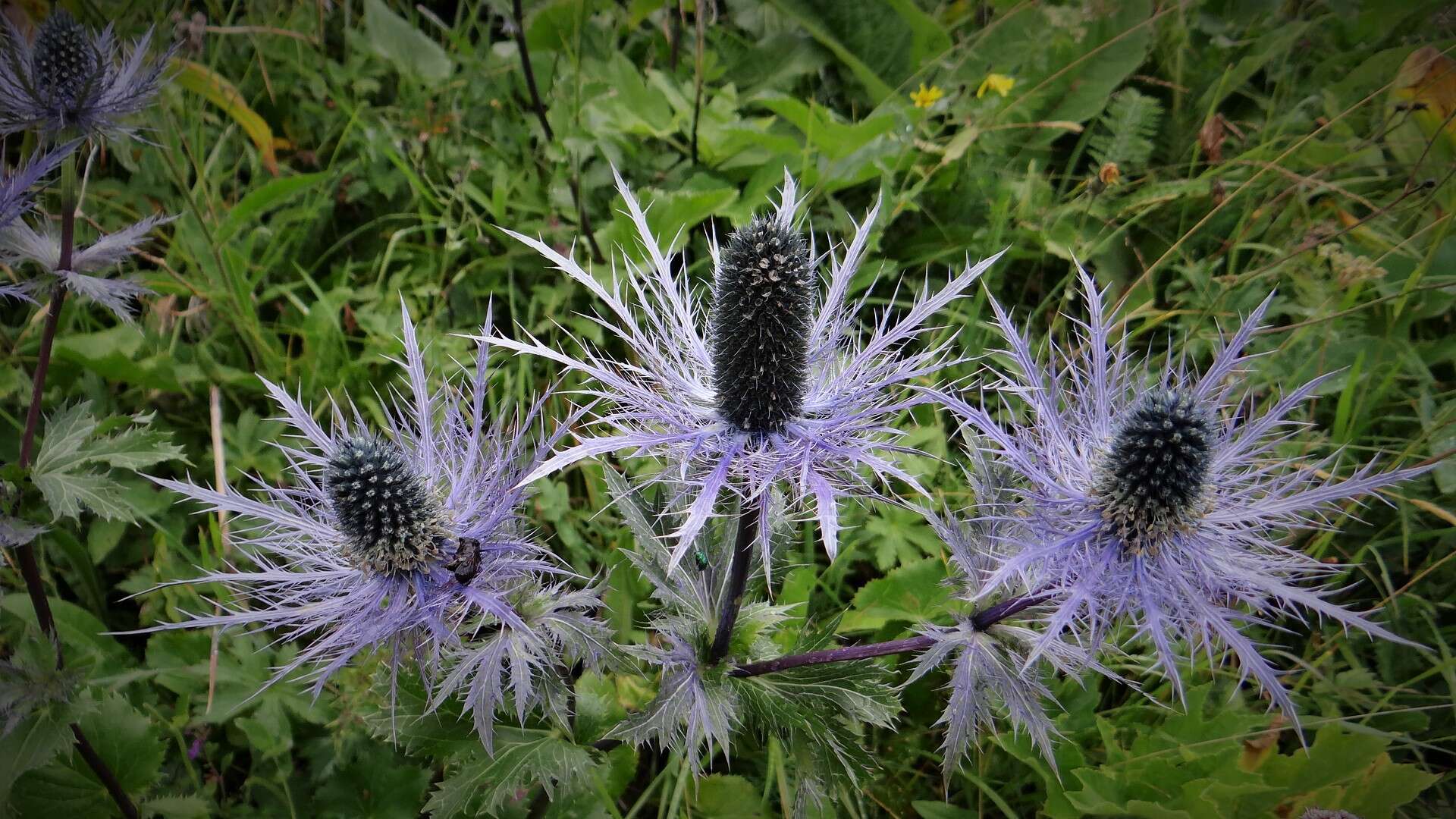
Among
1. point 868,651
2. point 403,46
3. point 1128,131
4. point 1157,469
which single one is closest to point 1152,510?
point 1157,469

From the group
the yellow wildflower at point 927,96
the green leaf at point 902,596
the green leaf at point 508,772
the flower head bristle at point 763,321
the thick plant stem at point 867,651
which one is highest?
the yellow wildflower at point 927,96

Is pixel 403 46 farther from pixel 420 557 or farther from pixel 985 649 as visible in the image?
pixel 985 649

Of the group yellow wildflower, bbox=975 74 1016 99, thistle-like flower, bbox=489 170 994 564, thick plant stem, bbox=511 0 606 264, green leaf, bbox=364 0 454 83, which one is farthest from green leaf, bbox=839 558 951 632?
green leaf, bbox=364 0 454 83

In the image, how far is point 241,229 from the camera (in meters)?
2.34

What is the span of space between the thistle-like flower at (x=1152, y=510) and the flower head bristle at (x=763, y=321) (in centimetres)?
23

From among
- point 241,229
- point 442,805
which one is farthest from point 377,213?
point 442,805

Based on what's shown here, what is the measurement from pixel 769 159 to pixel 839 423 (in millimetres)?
1400

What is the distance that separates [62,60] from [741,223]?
1436 mm

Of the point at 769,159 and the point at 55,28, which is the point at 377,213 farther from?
the point at 769,159

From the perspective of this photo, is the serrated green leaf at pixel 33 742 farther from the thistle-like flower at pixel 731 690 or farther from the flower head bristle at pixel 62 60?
the flower head bristle at pixel 62 60

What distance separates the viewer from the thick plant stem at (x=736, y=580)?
118 centimetres

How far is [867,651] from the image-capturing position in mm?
1212

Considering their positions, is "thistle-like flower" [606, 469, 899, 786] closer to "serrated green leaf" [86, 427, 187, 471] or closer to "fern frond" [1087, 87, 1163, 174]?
"serrated green leaf" [86, 427, 187, 471]

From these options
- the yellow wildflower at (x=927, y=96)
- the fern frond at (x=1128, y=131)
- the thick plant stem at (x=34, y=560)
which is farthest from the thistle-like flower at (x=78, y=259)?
Result: the fern frond at (x=1128, y=131)
